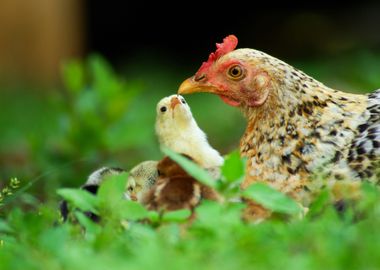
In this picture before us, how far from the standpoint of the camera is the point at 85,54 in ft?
45.7

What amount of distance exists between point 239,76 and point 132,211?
5.01 feet

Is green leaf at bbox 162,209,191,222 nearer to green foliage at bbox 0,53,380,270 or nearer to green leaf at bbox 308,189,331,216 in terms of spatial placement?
green foliage at bbox 0,53,380,270

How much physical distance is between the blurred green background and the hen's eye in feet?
3.60

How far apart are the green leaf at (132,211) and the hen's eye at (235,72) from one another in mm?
1493

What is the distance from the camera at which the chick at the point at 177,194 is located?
3609 millimetres

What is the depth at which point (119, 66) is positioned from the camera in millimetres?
14094

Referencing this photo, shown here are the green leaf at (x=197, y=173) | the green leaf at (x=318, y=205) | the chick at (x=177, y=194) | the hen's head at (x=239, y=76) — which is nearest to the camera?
the green leaf at (x=197, y=173)

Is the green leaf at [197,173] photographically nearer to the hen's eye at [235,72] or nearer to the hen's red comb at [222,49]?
the hen's eye at [235,72]

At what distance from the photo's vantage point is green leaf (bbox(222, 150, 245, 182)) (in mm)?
3318

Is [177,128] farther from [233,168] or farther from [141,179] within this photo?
[233,168]

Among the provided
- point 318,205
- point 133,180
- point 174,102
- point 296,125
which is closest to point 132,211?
point 318,205

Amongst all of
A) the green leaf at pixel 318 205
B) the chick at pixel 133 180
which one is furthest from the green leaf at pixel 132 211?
the chick at pixel 133 180

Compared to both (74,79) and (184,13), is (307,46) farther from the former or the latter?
(74,79)

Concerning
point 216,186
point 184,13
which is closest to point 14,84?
point 184,13
